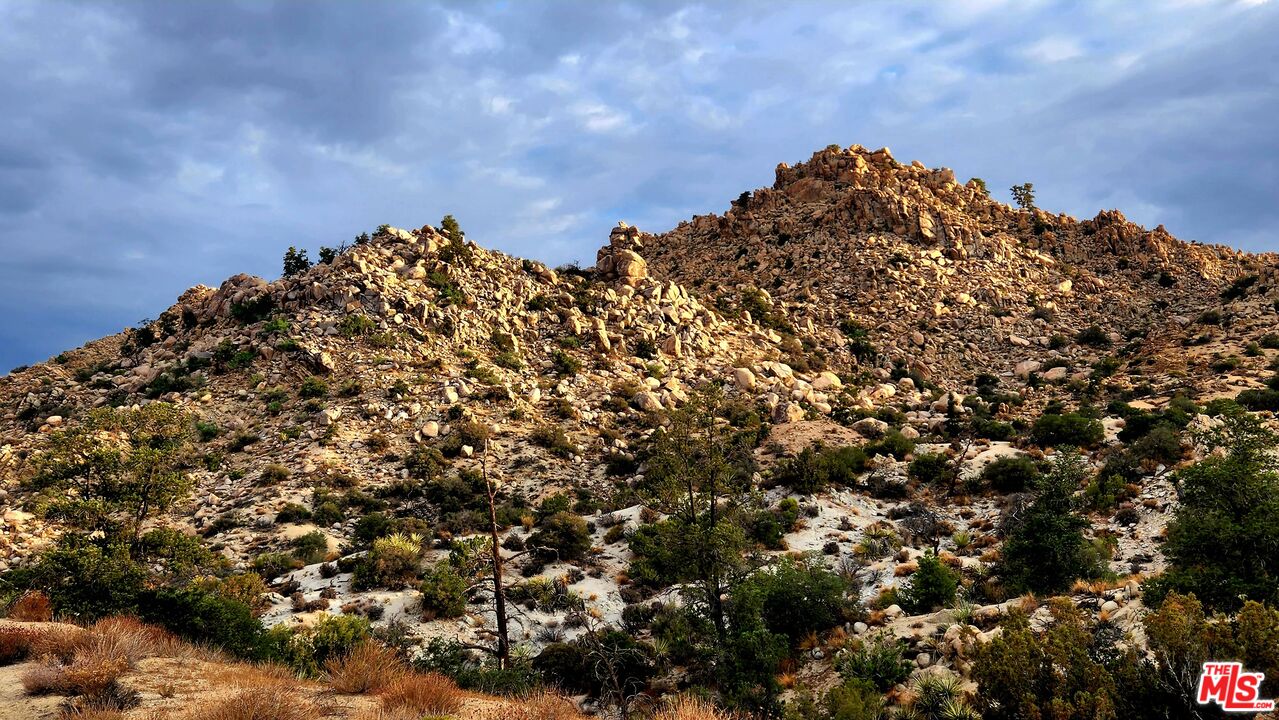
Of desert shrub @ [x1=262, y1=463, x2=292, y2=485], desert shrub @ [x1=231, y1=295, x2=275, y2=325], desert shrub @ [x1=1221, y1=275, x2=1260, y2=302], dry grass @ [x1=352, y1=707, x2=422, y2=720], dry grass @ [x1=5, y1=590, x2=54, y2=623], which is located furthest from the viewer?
desert shrub @ [x1=1221, y1=275, x2=1260, y2=302]

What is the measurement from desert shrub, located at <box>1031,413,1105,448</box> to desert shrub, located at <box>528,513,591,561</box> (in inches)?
818

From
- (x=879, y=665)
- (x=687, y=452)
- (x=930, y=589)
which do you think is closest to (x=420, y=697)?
(x=879, y=665)

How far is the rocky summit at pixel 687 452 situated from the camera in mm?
14539

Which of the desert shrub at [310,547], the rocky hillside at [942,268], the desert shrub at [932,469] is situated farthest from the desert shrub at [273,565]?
the rocky hillside at [942,268]

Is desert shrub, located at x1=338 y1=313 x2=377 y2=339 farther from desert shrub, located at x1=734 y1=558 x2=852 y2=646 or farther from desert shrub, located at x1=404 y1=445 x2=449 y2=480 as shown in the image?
desert shrub, located at x1=734 y1=558 x2=852 y2=646

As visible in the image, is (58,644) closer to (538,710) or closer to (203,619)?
(203,619)

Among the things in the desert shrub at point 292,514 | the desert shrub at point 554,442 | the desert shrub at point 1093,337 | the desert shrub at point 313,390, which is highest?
the desert shrub at point 1093,337

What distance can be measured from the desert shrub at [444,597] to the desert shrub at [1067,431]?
25110 millimetres

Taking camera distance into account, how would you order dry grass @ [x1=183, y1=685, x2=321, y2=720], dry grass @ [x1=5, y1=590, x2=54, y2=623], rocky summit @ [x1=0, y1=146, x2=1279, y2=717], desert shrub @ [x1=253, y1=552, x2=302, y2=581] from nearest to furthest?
dry grass @ [x1=183, y1=685, x2=321, y2=720]
dry grass @ [x1=5, y1=590, x2=54, y2=623]
rocky summit @ [x1=0, y1=146, x2=1279, y2=717]
desert shrub @ [x1=253, y1=552, x2=302, y2=581]

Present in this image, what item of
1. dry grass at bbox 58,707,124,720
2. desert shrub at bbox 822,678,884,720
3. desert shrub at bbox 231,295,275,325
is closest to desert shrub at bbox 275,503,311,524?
dry grass at bbox 58,707,124,720

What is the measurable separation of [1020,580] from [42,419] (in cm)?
3890

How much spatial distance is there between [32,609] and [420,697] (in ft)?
31.9

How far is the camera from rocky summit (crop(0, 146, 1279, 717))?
14.5m

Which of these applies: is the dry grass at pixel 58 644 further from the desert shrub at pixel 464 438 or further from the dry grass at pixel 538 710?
the desert shrub at pixel 464 438
